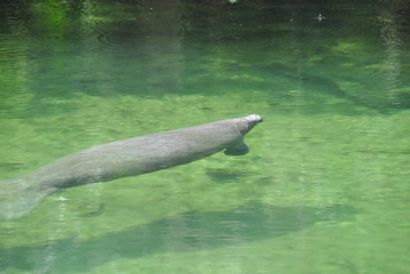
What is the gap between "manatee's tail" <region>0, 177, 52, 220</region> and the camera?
4.02m

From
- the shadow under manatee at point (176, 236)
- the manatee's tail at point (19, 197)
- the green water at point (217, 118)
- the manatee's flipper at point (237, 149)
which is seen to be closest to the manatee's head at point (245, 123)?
the manatee's flipper at point (237, 149)

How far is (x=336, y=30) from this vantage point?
9172 millimetres

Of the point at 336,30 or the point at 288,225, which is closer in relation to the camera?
the point at 288,225

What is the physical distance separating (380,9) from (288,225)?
6.69 metres

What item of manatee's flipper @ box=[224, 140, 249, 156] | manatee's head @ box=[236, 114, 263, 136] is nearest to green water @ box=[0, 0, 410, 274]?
manatee's flipper @ box=[224, 140, 249, 156]

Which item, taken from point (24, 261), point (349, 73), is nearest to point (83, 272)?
point (24, 261)

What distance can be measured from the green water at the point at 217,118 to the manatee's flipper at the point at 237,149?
0.15 meters

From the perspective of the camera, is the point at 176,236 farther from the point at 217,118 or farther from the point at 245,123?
the point at 217,118

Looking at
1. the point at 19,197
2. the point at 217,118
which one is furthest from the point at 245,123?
the point at 19,197

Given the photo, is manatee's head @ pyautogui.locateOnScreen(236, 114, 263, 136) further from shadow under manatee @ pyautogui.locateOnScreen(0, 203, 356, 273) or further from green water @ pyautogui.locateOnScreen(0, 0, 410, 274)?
shadow under manatee @ pyautogui.locateOnScreen(0, 203, 356, 273)

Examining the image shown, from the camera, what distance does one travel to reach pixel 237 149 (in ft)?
16.4

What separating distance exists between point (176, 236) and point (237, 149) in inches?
38.1

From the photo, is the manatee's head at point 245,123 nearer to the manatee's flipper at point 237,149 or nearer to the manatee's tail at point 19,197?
the manatee's flipper at point 237,149

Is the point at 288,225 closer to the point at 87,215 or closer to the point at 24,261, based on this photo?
the point at 87,215
